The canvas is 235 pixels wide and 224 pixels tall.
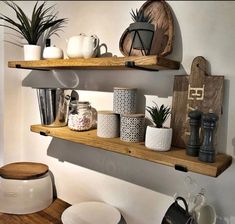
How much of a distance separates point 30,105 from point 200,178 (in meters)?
1.07

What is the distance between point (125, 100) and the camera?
960 mm

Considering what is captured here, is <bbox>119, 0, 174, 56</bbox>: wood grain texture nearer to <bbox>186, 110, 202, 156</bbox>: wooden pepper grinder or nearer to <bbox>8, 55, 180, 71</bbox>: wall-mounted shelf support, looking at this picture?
<bbox>8, 55, 180, 71</bbox>: wall-mounted shelf support

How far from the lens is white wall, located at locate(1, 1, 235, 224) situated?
2.72ft

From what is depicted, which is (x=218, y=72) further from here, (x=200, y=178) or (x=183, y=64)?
(x=200, y=178)

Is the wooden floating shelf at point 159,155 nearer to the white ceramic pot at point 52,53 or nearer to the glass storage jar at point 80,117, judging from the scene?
the glass storage jar at point 80,117

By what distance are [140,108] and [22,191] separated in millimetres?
731

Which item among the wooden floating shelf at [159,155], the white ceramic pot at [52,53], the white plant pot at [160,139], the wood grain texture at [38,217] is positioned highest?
the white ceramic pot at [52,53]

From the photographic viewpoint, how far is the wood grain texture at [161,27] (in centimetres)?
89

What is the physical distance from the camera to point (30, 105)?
58.9 inches

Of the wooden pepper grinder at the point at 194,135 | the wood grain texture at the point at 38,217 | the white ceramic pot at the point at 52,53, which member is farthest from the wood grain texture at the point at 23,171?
the wooden pepper grinder at the point at 194,135

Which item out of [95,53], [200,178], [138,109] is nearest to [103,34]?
[95,53]

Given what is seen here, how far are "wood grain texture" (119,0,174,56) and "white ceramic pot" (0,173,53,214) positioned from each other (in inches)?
32.9

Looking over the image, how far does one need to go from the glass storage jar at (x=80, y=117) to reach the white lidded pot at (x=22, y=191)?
14.6 inches

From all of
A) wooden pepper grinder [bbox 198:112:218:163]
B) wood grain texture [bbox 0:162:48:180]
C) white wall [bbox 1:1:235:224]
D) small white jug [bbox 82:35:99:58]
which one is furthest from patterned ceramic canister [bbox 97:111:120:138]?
wood grain texture [bbox 0:162:48:180]
